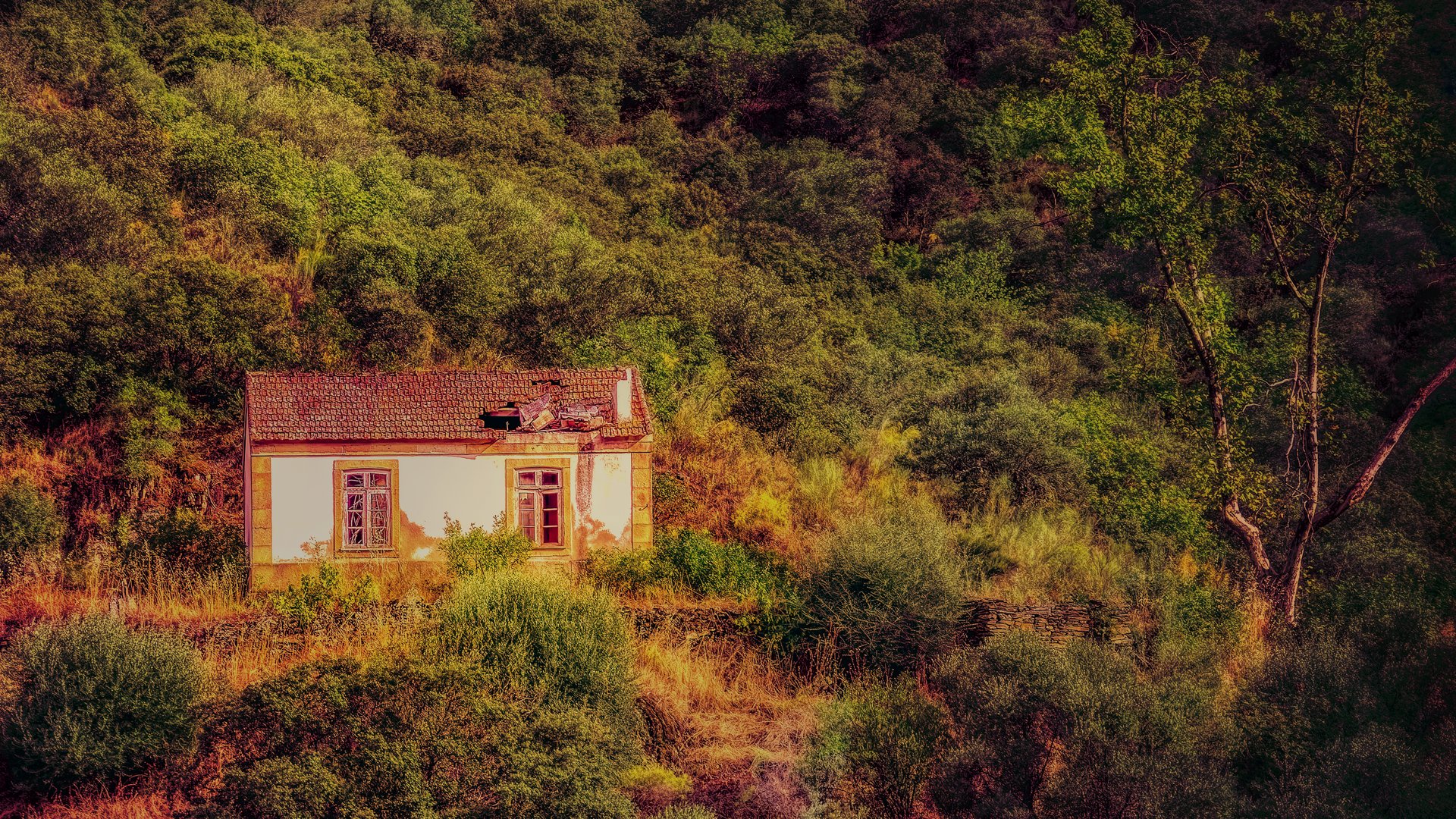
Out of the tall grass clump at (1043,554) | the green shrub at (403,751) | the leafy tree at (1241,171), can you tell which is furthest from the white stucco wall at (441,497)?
the leafy tree at (1241,171)

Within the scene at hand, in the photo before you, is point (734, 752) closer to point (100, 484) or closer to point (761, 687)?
point (761, 687)

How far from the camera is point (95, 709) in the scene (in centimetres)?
1384

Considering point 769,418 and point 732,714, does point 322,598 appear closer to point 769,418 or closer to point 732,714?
point 732,714

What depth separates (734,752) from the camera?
51.0 feet

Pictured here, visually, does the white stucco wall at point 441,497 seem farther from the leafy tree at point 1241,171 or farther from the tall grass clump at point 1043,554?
the leafy tree at point 1241,171

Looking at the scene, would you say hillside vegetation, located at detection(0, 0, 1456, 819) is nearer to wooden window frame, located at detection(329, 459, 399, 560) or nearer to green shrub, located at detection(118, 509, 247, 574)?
green shrub, located at detection(118, 509, 247, 574)

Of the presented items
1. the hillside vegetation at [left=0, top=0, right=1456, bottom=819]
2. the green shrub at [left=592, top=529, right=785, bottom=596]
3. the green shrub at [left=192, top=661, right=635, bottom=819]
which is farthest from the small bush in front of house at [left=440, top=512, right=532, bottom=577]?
the green shrub at [left=192, top=661, right=635, bottom=819]

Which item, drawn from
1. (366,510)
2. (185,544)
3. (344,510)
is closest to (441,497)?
(366,510)

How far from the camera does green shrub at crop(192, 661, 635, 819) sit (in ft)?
41.6

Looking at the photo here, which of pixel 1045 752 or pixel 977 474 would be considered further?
pixel 977 474

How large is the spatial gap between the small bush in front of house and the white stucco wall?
60 cm

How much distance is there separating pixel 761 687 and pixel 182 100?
18.8 metres

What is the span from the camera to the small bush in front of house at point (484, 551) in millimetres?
18094

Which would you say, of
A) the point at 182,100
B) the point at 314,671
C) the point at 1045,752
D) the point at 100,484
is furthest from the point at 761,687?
the point at 182,100
